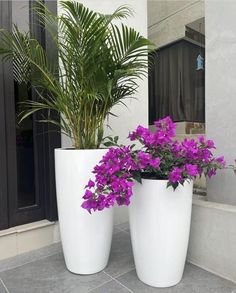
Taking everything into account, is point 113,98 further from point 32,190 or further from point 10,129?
point 32,190

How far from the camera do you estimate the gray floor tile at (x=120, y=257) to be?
1.58m

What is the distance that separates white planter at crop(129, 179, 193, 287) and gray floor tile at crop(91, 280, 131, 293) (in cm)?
13

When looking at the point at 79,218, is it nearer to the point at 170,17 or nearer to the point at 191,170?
the point at 191,170

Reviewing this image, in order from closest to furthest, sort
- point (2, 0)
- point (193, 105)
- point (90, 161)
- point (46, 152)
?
point (90, 161) < point (2, 0) < point (46, 152) < point (193, 105)

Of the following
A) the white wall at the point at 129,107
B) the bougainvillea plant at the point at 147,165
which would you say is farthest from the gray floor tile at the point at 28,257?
the bougainvillea plant at the point at 147,165

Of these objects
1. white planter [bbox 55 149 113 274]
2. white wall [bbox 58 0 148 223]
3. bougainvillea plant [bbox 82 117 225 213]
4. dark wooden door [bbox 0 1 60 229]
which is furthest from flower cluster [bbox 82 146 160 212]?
white wall [bbox 58 0 148 223]

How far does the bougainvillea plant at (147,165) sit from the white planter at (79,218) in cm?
18

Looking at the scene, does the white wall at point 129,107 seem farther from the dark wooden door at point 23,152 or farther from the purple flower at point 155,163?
the purple flower at point 155,163

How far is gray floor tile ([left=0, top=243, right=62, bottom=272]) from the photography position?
5.45 feet

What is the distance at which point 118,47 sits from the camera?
58.5 inches

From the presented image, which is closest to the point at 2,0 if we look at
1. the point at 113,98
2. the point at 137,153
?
the point at 113,98

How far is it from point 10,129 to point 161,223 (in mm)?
1177

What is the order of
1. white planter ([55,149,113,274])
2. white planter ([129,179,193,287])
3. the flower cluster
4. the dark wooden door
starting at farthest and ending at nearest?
the dark wooden door → white planter ([55,149,113,274]) → white planter ([129,179,193,287]) → the flower cluster

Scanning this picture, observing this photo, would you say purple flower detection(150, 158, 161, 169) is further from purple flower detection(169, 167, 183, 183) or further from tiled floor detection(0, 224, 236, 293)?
tiled floor detection(0, 224, 236, 293)
